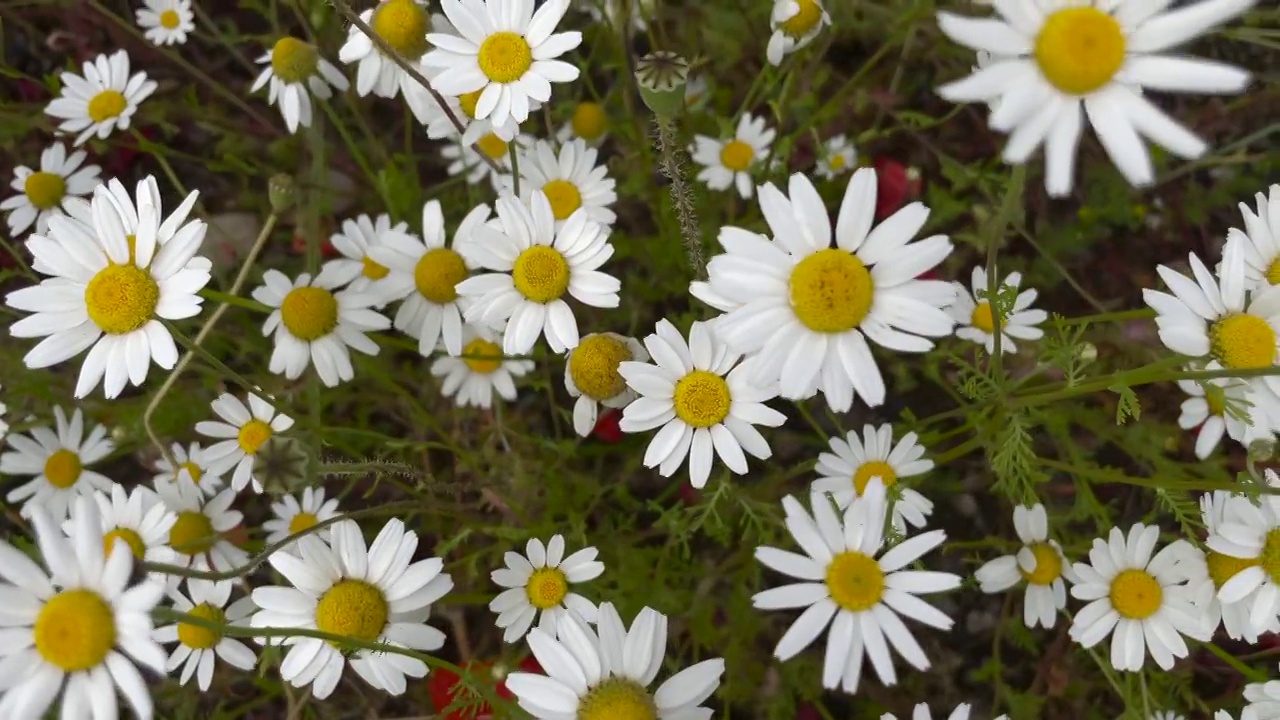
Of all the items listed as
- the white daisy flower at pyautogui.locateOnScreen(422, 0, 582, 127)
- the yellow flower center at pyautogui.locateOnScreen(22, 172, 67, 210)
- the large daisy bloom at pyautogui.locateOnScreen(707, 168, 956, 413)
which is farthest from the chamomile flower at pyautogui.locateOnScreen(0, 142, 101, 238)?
the large daisy bloom at pyautogui.locateOnScreen(707, 168, 956, 413)

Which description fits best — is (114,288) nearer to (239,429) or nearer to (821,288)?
(239,429)

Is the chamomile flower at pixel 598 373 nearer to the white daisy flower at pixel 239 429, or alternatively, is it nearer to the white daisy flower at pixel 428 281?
the white daisy flower at pixel 428 281

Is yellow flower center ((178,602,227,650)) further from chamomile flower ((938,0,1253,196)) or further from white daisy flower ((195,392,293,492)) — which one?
chamomile flower ((938,0,1253,196))

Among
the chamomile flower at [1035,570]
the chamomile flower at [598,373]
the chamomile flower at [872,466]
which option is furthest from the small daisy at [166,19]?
the chamomile flower at [1035,570]

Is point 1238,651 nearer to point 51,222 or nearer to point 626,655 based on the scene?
point 626,655

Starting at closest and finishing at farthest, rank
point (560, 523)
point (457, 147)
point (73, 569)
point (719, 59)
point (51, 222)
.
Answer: point (73, 569)
point (51, 222)
point (560, 523)
point (457, 147)
point (719, 59)

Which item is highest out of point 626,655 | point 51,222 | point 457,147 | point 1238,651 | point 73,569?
point 457,147

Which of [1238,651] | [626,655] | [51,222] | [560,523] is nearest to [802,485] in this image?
[560,523]
